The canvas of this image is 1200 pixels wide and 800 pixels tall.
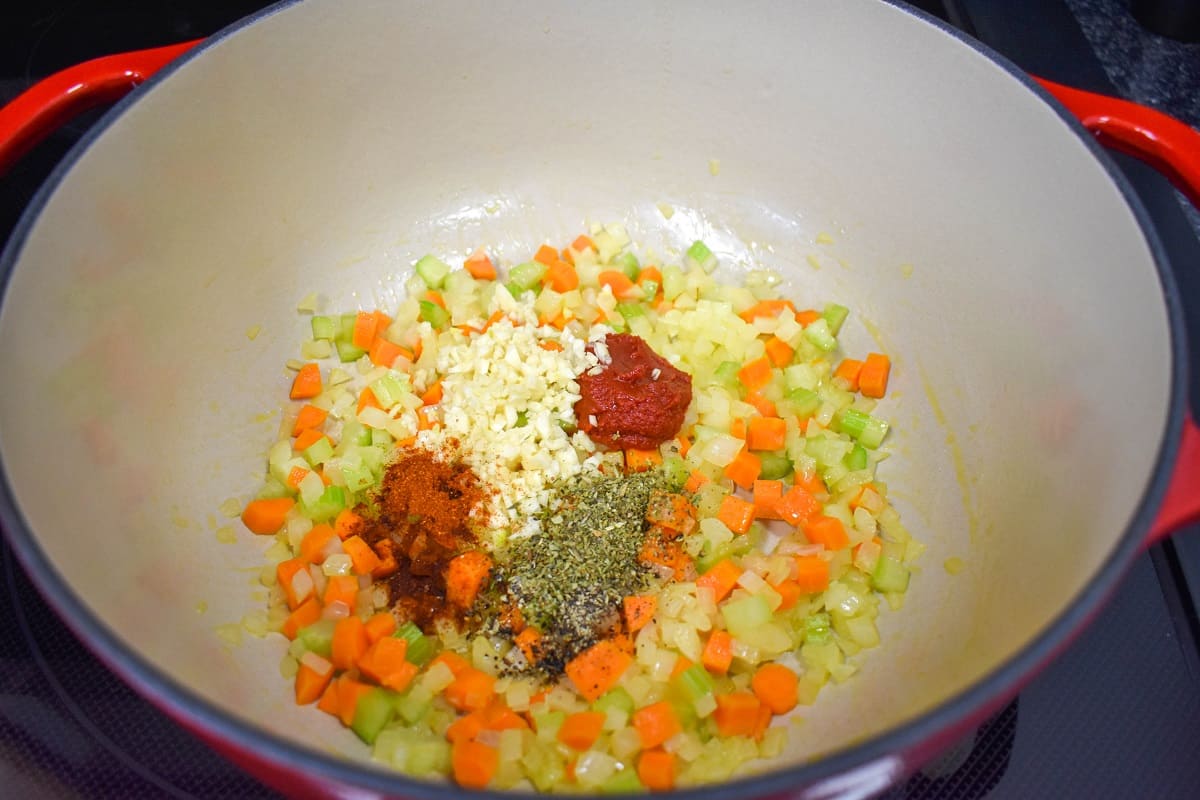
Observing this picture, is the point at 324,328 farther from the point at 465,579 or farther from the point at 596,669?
the point at 596,669

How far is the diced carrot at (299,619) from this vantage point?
1.50m

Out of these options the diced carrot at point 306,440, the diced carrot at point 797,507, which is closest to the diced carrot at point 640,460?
the diced carrot at point 797,507

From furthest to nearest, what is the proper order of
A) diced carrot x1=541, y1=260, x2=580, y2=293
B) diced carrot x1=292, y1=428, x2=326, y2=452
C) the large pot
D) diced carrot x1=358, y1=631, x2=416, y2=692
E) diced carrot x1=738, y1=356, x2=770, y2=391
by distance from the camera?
diced carrot x1=541, y1=260, x2=580, y2=293
diced carrot x1=738, y1=356, x2=770, y2=391
diced carrot x1=292, y1=428, x2=326, y2=452
diced carrot x1=358, y1=631, x2=416, y2=692
the large pot

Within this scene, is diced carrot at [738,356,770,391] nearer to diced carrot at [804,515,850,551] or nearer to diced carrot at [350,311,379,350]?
diced carrot at [804,515,850,551]

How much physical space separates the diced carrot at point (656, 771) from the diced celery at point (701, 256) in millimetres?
1060

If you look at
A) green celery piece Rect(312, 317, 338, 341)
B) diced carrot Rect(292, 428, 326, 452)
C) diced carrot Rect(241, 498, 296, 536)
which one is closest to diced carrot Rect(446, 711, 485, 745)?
diced carrot Rect(241, 498, 296, 536)

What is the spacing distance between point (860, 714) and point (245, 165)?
57.1 inches

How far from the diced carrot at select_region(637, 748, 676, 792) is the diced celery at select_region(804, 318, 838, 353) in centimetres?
89

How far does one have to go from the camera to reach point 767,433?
172 centimetres

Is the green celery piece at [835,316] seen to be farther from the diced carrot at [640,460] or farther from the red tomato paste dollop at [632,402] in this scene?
the diced carrot at [640,460]

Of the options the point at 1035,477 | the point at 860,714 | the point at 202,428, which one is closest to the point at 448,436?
the point at 202,428

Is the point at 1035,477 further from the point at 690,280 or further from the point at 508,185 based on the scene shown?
the point at 508,185

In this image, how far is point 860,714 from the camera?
1401 millimetres

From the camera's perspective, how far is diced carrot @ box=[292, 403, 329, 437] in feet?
5.82
